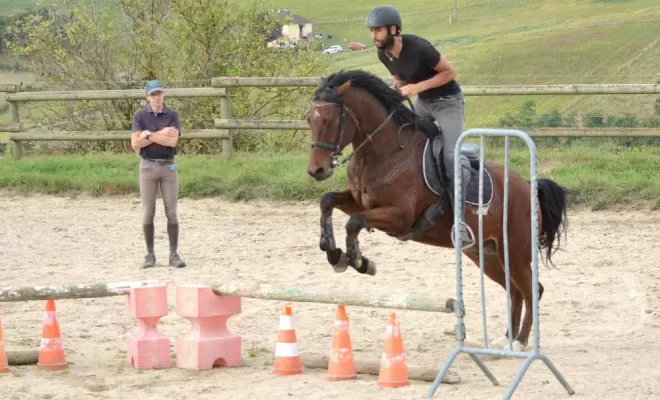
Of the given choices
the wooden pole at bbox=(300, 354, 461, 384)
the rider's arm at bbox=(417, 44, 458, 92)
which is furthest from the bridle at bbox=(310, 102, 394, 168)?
the wooden pole at bbox=(300, 354, 461, 384)

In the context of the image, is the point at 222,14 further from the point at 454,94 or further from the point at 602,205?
the point at 454,94

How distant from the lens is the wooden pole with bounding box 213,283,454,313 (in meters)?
6.45

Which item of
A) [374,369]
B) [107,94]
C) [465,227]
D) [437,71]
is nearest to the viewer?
[374,369]

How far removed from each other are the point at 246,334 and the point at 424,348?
1501mm

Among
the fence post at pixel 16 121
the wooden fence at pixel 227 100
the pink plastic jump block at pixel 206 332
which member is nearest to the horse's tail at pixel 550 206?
the pink plastic jump block at pixel 206 332

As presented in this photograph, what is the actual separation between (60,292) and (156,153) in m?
4.18

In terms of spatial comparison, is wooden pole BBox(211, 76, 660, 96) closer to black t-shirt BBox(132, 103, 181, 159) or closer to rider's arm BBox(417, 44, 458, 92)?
black t-shirt BBox(132, 103, 181, 159)

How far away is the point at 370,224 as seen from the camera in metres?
7.59

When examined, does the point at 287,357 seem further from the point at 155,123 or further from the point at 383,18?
the point at 155,123

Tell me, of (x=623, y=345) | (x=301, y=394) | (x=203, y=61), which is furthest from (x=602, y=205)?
(x=203, y=61)

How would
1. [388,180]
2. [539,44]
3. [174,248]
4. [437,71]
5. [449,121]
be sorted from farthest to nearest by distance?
[539,44] → [174,248] → [449,121] → [437,71] → [388,180]

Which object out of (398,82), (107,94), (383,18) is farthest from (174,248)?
(107,94)

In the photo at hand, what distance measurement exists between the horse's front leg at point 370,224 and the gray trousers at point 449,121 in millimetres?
484

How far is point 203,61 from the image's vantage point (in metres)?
20.2
